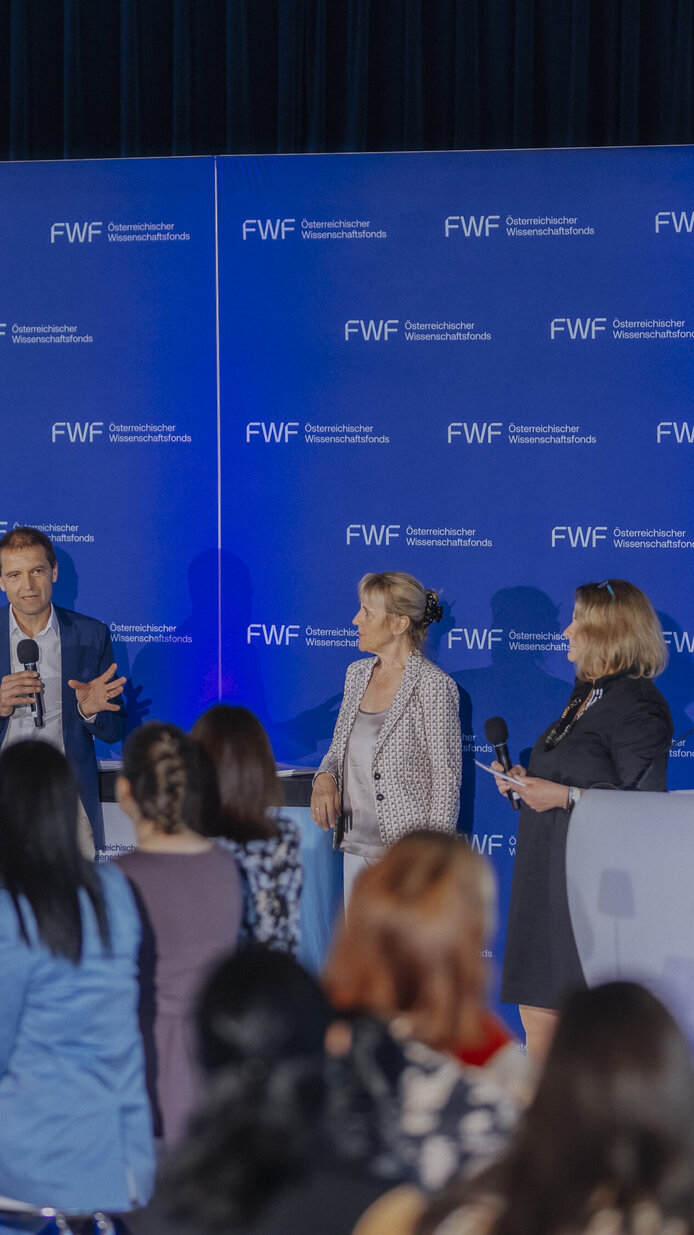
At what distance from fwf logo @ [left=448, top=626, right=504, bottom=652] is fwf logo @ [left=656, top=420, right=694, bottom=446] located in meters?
0.99

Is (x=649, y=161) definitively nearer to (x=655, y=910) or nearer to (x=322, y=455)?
(x=322, y=455)

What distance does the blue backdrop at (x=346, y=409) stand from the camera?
485 cm

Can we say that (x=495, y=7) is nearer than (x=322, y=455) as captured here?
No

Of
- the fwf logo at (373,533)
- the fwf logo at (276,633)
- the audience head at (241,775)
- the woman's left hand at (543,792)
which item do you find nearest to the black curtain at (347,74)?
the fwf logo at (373,533)

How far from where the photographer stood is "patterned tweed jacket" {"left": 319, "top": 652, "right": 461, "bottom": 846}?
4.15 metres

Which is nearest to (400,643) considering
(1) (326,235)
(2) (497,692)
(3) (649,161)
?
(2) (497,692)

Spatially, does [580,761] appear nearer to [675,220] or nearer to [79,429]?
[675,220]

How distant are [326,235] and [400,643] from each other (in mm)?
1784

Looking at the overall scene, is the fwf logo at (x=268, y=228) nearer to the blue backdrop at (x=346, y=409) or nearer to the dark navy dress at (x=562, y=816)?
the blue backdrop at (x=346, y=409)

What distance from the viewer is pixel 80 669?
14.9 feet

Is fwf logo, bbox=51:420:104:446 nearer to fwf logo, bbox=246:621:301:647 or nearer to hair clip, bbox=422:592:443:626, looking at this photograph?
fwf logo, bbox=246:621:301:647

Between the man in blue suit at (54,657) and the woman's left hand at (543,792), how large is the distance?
1.54 meters

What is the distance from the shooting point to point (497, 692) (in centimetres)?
493

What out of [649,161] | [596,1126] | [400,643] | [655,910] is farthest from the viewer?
[649,161]
